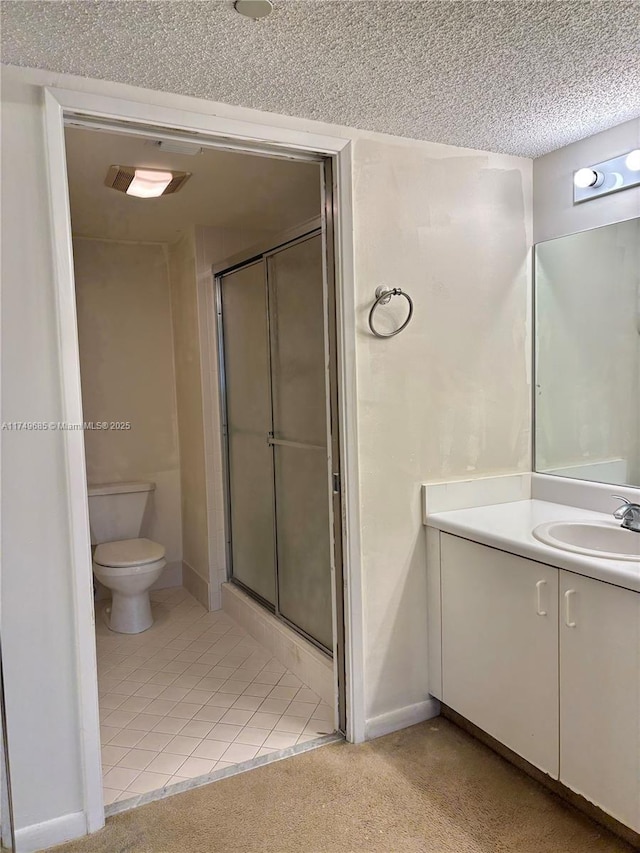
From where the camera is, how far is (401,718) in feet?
7.89

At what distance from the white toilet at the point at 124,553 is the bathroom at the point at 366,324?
57.0 inches

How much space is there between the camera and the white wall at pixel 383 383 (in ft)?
5.70

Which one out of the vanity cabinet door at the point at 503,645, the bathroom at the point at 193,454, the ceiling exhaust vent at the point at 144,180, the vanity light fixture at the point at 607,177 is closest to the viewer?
the vanity cabinet door at the point at 503,645

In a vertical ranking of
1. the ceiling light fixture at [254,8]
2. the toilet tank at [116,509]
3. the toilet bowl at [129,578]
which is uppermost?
the ceiling light fixture at [254,8]

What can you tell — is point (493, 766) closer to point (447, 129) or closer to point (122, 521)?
point (447, 129)

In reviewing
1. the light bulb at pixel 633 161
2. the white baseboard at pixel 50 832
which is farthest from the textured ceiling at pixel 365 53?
the white baseboard at pixel 50 832

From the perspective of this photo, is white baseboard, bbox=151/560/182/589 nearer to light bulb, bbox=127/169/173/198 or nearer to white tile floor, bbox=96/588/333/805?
white tile floor, bbox=96/588/333/805

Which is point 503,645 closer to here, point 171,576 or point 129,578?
point 129,578

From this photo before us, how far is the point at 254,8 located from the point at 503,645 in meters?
1.96

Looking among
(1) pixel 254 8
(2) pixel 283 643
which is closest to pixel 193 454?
(2) pixel 283 643

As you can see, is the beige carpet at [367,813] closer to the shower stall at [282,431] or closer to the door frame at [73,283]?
the door frame at [73,283]

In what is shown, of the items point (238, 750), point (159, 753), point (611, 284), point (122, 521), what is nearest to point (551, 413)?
point (611, 284)

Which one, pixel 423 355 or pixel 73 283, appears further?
pixel 423 355

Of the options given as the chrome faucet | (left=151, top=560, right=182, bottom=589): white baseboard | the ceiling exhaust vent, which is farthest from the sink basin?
(left=151, top=560, right=182, bottom=589): white baseboard
